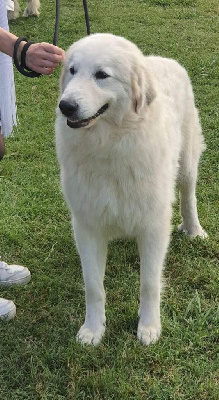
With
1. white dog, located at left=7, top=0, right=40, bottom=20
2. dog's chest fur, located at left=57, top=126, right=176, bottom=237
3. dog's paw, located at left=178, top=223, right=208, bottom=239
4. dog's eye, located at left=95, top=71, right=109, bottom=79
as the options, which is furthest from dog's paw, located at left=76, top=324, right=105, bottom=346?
white dog, located at left=7, top=0, right=40, bottom=20

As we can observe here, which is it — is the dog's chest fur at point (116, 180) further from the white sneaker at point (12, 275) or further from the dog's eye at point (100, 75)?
the white sneaker at point (12, 275)

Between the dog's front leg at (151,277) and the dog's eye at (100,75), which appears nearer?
the dog's eye at (100,75)

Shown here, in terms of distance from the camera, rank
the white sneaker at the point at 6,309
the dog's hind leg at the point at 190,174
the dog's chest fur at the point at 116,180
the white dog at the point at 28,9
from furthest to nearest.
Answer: the white dog at the point at 28,9
the dog's hind leg at the point at 190,174
the white sneaker at the point at 6,309
the dog's chest fur at the point at 116,180

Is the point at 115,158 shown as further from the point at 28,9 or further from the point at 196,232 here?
the point at 28,9

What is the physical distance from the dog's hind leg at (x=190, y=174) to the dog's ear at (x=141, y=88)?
958 mm

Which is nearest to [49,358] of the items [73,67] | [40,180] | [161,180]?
[161,180]

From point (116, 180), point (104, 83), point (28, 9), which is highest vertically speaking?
point (104, 83)

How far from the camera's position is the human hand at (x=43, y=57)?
94.6 inches

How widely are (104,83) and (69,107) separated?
234mm

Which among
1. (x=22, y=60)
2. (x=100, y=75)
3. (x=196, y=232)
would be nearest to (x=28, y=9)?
(x=196, y=232)

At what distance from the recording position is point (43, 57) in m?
2.44

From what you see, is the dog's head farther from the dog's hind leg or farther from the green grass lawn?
the green grass lawn

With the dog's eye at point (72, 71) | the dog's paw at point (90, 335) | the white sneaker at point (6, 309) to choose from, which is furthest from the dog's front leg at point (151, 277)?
the dog's eye at point (72, 71)

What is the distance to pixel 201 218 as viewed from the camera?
12.1 feet
